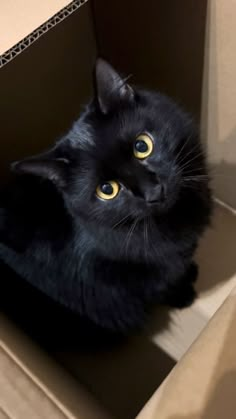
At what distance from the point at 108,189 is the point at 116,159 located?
0.05 m

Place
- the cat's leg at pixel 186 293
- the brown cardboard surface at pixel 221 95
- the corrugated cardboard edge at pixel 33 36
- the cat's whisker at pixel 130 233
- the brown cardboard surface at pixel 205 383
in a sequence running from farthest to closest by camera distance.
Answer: the cat's leg at pixel 186 293 < the brown cardboard surface at pixel 221 95 < the cat's whisker at pixel 130 233 < the corrugated cardboard edge at pixel 33 36 < the brown cardboard surface at pixel 205 383

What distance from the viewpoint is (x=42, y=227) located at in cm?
94

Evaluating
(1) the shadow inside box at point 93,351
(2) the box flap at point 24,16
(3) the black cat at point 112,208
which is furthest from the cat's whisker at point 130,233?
(2) the box flap at point 24,16

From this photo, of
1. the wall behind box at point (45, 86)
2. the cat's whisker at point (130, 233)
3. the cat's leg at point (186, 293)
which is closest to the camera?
the cat's whisker at point (130, 233)

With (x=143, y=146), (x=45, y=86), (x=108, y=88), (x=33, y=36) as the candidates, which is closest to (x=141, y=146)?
(x=143, y=146)

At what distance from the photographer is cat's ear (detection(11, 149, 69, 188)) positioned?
733 mm

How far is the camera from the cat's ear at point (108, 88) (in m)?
0.76

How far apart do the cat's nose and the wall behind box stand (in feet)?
1.61

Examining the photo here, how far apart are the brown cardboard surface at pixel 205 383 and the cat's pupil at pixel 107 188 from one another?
0.27 meters

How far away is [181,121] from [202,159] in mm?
114

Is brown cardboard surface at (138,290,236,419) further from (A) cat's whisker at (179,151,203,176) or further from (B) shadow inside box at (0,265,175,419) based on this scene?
(B) shadow inside box at (0,265,175,419)

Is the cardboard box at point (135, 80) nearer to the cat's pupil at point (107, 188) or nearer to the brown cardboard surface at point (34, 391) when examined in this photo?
the brown cardboard surface at point (34, 391)

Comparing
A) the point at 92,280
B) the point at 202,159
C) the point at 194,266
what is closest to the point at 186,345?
the point at 194,266

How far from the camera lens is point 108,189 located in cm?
79
